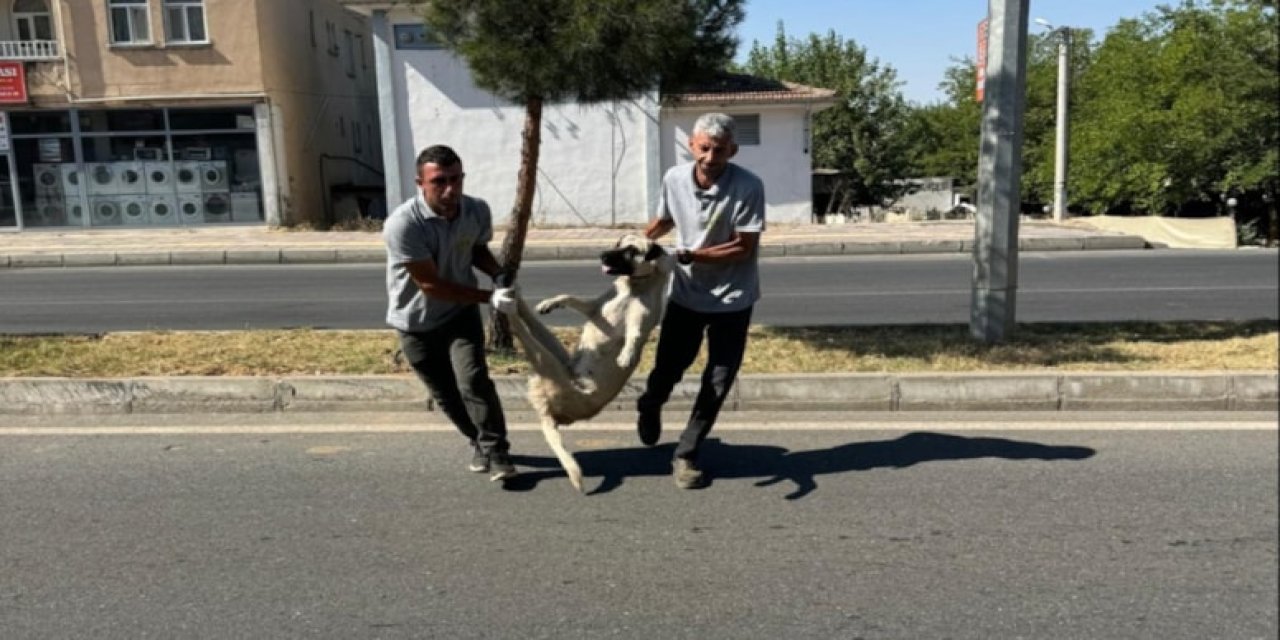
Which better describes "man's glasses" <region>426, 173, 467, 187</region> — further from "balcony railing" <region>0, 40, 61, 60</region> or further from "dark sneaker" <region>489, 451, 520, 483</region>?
"balcony railing" <region>0, 40, 61, 60</region>

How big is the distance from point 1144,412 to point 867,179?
93.7ft

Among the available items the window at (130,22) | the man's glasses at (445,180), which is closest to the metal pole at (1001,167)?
the man's glasses at (445,180)

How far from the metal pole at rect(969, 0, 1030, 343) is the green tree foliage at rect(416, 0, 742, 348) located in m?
1.99

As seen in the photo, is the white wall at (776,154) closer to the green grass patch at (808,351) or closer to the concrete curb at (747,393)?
the green grass patch at (808,351)

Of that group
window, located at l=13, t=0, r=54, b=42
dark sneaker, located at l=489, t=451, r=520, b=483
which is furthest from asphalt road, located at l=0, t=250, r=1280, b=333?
window, located at l=13, t=0, r=54, b=42

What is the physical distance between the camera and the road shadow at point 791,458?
14.7ft

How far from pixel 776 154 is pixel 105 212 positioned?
15.4 meters

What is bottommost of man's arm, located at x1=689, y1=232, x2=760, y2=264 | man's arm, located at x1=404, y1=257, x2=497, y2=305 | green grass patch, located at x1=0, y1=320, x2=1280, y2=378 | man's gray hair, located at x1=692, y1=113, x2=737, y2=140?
green grass patch, located at x1=0, y1=320, x2=1280, y2=378

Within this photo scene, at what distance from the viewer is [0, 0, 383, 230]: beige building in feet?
67.4

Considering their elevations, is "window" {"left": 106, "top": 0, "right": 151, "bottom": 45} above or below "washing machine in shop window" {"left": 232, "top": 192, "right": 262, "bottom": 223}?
above

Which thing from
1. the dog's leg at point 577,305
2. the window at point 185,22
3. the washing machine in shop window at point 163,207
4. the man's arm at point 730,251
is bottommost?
the dog's leg at point 577,305

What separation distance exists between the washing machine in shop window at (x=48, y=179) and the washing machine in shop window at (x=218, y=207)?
3.29 m

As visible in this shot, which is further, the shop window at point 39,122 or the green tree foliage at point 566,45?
the shop window at point 39,122

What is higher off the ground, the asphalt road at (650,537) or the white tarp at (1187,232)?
the white tarp at (1187,232)
